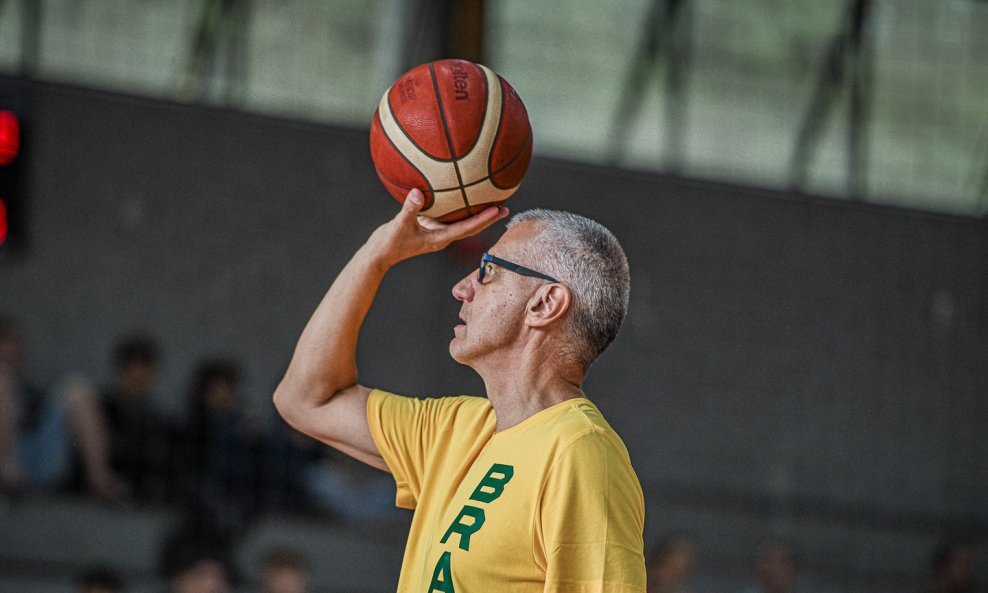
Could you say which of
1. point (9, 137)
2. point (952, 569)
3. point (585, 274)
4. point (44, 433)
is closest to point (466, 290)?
point (585, 274)

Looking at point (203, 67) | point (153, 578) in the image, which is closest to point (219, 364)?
point (153, 578)

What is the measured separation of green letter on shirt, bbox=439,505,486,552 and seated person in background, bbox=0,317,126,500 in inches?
213

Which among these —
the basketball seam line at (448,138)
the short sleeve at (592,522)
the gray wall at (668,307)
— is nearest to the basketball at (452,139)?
the basketball seam line at (448,138)

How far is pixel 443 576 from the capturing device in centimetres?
219

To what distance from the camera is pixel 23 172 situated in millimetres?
7207

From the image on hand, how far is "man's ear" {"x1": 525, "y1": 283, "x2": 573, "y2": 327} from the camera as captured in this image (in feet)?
7.53

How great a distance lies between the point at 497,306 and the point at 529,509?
44cm

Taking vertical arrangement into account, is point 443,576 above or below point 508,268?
below

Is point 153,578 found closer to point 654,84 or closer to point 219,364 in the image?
point 219,364

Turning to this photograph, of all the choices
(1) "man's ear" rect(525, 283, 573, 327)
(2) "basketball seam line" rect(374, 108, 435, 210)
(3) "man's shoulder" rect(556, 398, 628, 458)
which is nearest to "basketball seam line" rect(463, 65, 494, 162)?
(2) "basketball seam line" rect(374, 108, 435, 210)

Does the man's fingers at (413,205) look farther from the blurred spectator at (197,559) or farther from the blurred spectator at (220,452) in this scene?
the blurred spectator at (220,452)

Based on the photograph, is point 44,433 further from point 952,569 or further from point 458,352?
point 952,569

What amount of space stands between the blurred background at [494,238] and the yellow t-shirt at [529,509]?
4.76 metres

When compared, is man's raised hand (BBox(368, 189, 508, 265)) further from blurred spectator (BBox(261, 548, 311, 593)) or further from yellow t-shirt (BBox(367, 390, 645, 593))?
blurred spectator (BBox(261, 548, 311, 593))
